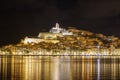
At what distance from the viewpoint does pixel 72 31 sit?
168 metres

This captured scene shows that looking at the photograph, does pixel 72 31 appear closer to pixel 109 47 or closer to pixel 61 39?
pixel 61 39

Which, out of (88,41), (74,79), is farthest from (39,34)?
(74,79)

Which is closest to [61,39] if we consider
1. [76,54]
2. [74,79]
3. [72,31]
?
[72,31]

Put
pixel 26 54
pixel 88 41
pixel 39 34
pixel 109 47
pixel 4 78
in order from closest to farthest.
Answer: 1. pixel 4 78
2. pixel 26 54
3. pixel 109 47
4. pixel 88 41
5. pixel 39 34

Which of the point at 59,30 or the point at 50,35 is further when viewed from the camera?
the point at 59,30

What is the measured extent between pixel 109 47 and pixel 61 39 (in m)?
19.9

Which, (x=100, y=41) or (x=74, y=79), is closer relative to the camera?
(x=74, y=79)

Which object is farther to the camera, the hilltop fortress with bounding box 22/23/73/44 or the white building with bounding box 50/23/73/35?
the white building with bounding box 50/23/73/35

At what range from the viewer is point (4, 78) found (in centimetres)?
4925

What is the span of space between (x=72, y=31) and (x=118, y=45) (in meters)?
32.1

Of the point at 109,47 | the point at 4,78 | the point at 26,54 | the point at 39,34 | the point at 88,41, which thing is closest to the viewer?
the point at 4,78

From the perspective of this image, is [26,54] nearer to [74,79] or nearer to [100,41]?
[100,41]

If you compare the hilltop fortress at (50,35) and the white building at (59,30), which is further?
the white building at (59,30)

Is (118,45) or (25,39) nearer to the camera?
(118,45)
